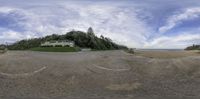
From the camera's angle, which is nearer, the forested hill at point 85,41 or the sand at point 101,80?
the sand at point 101,80

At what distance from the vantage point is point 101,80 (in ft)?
42.0

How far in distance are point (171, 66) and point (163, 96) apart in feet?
14.1

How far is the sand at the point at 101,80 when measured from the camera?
11109 millimetres

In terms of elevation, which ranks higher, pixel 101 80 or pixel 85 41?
pixel 85 41

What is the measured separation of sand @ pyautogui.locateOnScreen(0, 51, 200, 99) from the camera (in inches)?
437

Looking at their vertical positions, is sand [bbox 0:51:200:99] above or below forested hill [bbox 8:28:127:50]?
below

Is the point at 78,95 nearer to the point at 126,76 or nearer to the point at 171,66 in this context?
the point at 126,76

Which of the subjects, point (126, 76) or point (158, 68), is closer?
point (126, 76)

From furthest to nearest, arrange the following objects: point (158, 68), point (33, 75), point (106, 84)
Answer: point (158, 68) < point (33, 75) < point (106, 84)

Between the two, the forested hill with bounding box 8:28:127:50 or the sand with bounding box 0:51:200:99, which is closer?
the sand with bounding box 0:51:200:99

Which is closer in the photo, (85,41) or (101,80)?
(101,80)

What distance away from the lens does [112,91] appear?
11523 millimetres

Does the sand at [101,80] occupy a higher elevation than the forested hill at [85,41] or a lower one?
lower

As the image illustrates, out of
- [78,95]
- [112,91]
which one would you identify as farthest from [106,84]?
[78,95]
